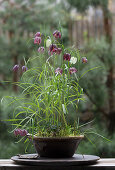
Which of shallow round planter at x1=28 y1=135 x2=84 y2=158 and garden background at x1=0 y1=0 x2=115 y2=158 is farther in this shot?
garden background at x1=0 y1=0 x2=115 y2=158

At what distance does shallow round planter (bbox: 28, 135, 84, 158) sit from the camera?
1.01m

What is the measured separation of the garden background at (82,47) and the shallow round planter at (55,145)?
1.01 m

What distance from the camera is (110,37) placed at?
9.34 feet

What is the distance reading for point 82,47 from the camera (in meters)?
2.63

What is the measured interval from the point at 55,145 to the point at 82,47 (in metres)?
1.71

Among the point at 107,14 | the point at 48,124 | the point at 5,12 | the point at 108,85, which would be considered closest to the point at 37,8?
the point at 5,12

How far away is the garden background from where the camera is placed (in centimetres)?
220

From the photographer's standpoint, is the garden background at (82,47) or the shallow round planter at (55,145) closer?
the shallow round planter at (55,145)

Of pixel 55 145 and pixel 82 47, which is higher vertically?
pixel 82 47

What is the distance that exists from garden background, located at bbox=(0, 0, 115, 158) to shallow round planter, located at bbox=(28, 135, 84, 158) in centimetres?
101

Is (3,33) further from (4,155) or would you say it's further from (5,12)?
(4,155)

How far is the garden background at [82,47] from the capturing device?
220cm

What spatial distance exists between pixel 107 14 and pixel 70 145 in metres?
1.93

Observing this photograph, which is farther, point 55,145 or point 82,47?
point 82,47
